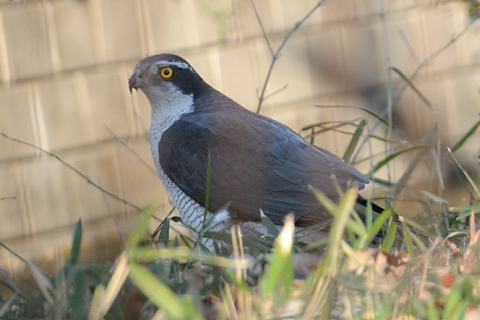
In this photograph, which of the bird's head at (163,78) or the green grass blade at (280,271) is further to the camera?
the bird's head at (163,78)

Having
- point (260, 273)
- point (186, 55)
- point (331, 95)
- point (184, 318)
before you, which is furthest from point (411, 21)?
point (184, 318)

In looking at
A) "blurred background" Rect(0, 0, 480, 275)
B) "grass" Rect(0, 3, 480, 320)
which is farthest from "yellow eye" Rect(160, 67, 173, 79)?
"grass" Rect(0, 3, 480, 320)

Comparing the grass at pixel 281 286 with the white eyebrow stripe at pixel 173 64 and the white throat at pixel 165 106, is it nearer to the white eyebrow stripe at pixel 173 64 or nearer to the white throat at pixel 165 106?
the white throat at pixel 165 106

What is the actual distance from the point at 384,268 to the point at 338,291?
16 cm

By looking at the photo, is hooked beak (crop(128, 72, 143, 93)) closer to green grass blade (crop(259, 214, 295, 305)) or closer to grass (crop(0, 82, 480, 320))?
grass (crop(0, 82, 480, 320))

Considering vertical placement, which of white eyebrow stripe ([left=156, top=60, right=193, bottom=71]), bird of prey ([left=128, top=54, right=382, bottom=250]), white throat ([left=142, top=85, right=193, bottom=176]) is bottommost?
bird of prey ([left=128, top=54, right=382, bottom=250])

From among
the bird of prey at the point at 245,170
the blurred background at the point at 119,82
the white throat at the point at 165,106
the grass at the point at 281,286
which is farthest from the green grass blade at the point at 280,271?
the blurred background at the point at 119,82

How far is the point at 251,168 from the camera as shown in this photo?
9.07ft

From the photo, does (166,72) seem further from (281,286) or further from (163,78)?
(281,286)

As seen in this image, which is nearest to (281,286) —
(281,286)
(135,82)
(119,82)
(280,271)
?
(281,286)

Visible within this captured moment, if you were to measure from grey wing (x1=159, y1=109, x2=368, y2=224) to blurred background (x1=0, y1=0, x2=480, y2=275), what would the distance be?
88 cm

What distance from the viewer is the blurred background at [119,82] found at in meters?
4.00

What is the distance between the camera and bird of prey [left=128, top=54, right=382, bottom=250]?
105 inches

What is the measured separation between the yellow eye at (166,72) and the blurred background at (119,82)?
2.39ft
